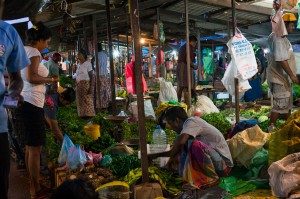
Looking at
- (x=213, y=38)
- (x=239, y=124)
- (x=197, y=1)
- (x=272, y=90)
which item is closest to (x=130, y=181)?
(x=239, y=124)

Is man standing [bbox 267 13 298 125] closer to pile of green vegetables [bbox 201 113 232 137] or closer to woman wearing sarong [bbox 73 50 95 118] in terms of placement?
pile of green vegetables [bbox 201 113 232 137]

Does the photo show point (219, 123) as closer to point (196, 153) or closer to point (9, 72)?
point (196, 153)

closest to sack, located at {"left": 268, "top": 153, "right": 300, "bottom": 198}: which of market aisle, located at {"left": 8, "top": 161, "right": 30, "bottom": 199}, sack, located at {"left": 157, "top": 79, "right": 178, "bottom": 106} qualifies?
market aisle, located at {"left": 8, "top": 161, "right": 30, "bottom": 199}

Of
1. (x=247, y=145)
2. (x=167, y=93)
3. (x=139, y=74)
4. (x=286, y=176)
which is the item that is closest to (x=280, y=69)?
(x=247, y=145)

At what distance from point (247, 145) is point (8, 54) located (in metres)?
3.43

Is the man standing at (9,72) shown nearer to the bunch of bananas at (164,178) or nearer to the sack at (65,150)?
the bunch of bananas at (164,178)

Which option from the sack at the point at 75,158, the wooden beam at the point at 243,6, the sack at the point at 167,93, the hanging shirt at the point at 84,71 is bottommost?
the sack at the point at 75,158

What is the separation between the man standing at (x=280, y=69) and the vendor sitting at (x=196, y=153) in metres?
2.57

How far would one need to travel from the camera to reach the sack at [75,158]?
4.81m

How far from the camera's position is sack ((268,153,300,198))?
142 inches

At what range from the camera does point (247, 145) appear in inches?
186

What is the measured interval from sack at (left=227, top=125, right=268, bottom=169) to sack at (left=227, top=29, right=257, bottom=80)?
4.93 ft

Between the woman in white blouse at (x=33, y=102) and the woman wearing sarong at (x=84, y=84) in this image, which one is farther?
the woman wearing sarong at (x=84, y=84)

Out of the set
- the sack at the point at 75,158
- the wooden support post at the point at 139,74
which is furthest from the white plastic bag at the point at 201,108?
the wooden support post at the point at 139,74
